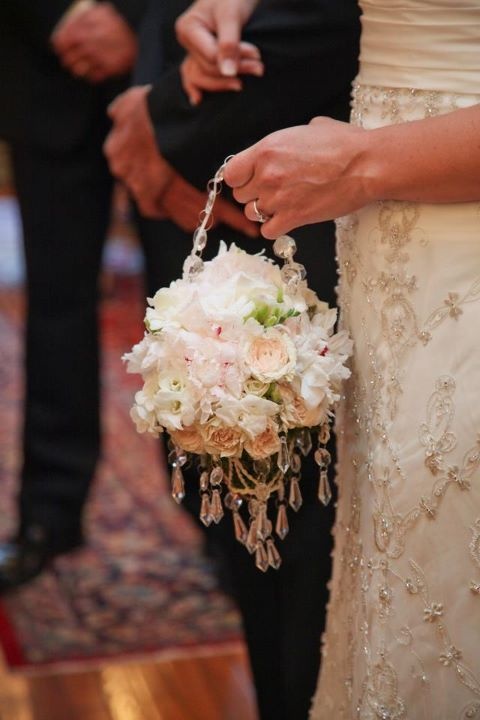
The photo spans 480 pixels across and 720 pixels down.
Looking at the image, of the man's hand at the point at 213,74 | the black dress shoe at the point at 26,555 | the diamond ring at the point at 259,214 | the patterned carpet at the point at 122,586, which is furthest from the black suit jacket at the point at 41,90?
the diamond ring at the point at 259,214

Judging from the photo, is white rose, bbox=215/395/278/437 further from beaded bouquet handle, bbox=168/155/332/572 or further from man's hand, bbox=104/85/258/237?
man's hand, bbox=104/85/258/237

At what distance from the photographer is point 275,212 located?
61.1 inches

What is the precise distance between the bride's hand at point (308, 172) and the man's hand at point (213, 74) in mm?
532

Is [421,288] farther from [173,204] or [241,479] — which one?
[173,204]

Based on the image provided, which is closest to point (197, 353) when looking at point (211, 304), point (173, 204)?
point (211, 304)

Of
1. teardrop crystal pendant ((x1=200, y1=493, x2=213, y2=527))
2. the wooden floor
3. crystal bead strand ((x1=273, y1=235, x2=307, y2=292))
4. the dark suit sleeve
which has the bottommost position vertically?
the wooden floor

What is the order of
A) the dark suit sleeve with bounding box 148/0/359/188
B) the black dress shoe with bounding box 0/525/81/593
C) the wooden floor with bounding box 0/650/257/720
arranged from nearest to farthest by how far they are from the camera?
1. the dark suit sleeve with bounding box 148/0/359/188
2. the wooden floor with bounding box 0/650/257/720
3. the black dress shoe with bounding box 0/525/81/593

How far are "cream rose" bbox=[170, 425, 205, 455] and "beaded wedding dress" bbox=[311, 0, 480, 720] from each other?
0.26 meters

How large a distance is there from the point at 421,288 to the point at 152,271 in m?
1.27

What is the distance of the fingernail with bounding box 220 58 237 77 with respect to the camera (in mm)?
1995

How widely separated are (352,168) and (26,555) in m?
1.97

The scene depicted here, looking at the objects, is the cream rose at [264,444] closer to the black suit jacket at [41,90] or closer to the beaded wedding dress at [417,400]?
the beaded wedding dress at [417,400]

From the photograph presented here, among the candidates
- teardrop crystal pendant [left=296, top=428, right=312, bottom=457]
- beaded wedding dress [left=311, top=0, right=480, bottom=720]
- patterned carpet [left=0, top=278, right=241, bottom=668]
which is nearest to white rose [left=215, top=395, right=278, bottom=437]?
teardrop crystal pendant [left=296, top=428, right=312, bottom=457]

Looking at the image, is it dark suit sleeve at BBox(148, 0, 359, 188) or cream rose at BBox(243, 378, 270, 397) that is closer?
cream rose at BBox(243, 378, 270, 397)
